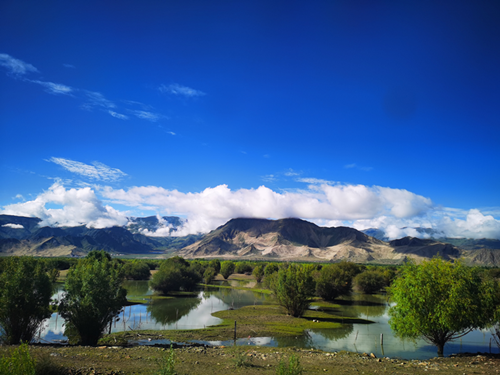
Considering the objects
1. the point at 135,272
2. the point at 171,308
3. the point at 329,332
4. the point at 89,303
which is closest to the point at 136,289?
the point at 135,272

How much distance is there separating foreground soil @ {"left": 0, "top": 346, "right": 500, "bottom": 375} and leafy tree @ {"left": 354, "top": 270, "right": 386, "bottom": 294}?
7320cm

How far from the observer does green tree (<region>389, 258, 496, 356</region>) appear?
28.0m

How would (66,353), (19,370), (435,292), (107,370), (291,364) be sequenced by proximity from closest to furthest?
(19,370), (291,364), (107,370), (66,353), (435,292)

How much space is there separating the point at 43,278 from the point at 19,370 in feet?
79.0

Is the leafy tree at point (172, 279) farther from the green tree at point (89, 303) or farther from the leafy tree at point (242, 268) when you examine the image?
the leafy tree at point (242, 268)

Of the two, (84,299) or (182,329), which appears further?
(182,329)

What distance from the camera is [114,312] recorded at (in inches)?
1264

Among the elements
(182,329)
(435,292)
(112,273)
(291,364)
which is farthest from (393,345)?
(112,273)

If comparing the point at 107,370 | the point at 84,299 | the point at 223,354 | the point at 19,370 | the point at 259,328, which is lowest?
the point at 259,328

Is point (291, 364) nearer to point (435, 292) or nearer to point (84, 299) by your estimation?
point (435, 292)

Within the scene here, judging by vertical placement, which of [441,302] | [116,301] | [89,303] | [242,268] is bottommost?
[242,268]

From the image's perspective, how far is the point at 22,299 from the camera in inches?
1141

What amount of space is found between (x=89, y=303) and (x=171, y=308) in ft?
119

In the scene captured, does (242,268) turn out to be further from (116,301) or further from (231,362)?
(231,362)
